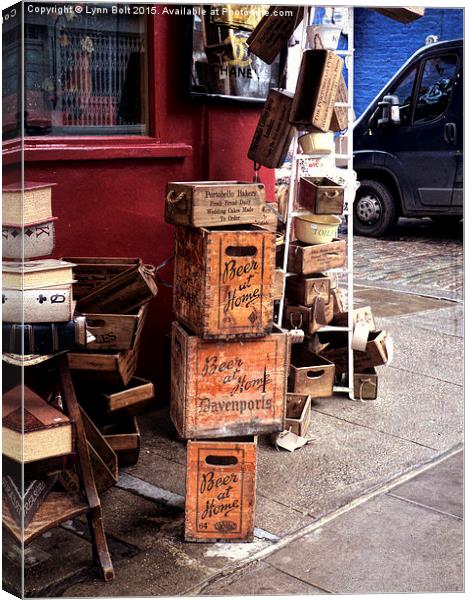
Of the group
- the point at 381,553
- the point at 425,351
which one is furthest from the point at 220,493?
the point at 425,351

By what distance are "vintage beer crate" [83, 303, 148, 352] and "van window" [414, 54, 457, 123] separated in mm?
5145

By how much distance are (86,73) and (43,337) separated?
6.93 ft

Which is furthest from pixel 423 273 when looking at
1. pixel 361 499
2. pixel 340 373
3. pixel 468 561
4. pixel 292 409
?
pixel 468 561

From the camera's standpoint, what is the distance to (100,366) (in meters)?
4.61

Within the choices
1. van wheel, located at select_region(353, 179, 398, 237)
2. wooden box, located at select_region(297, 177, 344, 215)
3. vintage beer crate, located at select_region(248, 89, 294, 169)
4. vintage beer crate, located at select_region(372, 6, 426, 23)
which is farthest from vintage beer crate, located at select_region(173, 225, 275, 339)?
van wheel, located at select_region(353, 179, 398, 237)

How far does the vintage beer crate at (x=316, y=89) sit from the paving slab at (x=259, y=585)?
9.44ft

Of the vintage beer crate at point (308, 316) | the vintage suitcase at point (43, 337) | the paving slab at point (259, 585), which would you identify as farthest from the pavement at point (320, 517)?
the vintage suitcase at point (43, 337)

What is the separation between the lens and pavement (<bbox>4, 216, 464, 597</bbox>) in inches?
149

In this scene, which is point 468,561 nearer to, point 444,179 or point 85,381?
point 85,381

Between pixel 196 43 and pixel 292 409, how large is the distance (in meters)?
2.36

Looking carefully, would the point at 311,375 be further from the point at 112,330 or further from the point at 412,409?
the point at 112,330

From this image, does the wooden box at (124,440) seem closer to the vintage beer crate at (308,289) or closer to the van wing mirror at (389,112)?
the vintage beer crate at (308,289)

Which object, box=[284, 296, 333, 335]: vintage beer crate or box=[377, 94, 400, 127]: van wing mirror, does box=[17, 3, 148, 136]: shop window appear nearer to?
box=[284, 296, 333, 335]: vintage beer crate

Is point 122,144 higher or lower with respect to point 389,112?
lower
